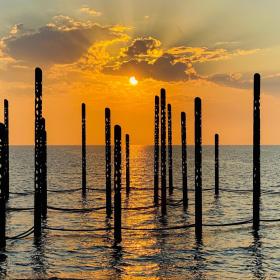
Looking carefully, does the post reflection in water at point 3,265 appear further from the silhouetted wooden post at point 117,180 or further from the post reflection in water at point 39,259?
the silhouetted wooden post at point 117,180

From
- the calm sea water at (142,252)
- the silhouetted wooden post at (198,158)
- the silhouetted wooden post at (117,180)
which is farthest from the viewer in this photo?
the silhouetted wooden post at (198,158)

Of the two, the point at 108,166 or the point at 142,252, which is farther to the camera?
the point at 108,166

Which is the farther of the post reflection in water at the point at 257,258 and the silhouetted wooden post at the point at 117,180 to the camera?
the silhouetted wooden post at the point at 117,180

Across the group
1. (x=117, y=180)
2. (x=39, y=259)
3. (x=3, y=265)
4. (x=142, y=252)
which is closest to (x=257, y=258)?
(x=142, y=252)

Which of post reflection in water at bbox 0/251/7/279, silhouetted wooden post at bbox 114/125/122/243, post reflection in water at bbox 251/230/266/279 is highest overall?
silhouetted wooden post at bbox 114/125/122/243

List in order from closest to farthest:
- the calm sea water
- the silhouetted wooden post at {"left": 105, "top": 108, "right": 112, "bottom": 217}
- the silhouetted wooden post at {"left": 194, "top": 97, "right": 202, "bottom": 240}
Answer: the calm sea water, the silhouetted wooden post at {"left": 194, "top": 97, "right": 202, "bottom": 240}, the silhouetted wooden post at {"left": 105, "top": 108, "right": 112, "bottom": 217}

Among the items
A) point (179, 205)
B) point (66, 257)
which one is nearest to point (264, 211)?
point (179, 205)

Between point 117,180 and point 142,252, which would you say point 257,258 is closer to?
point 142,252

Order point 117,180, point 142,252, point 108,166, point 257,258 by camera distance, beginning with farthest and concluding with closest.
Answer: point 108,166
point 142,252
point 257,258
point 117,180

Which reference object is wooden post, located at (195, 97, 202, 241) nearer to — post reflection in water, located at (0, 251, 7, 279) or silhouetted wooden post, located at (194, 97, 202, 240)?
silhouetted wooden post, located at (194, 97, 202, 240)

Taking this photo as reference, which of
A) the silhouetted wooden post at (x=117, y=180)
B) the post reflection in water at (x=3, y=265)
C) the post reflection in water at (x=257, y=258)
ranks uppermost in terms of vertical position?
the silhouetted wooden post at (x=117, y=180)

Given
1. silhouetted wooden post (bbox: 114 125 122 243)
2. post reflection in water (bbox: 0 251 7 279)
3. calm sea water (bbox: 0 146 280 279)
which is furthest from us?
silhouetted wooden post (bbox: 114 125 122 243)

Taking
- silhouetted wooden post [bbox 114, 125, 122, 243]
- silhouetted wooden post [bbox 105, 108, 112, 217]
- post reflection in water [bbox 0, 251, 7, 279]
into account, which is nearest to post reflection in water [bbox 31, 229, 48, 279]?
post reflection in water [bbox 0, 251, 7, 279]

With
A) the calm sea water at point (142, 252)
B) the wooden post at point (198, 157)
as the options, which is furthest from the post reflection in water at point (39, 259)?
the wooden post at point (198, 157)
